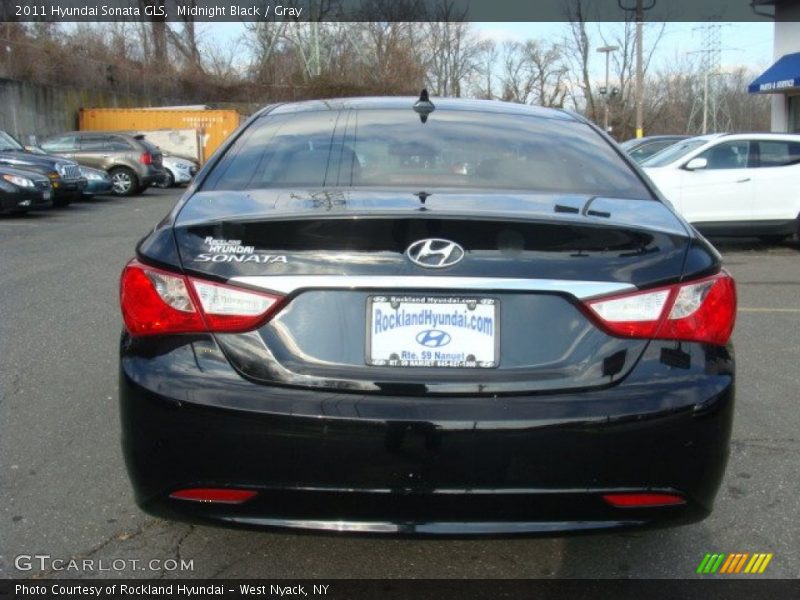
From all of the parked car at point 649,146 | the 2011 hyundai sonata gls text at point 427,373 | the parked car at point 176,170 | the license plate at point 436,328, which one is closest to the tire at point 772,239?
the parked car at point 649,146

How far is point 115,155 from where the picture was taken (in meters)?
22.3

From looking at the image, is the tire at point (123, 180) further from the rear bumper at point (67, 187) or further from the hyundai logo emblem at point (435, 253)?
the hyundai logo emblem at point (435, 253)

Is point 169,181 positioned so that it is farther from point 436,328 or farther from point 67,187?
point 436,328

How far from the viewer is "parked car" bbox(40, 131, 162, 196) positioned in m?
22.2

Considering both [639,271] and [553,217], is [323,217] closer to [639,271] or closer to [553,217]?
[553,217]

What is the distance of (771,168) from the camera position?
448 inches

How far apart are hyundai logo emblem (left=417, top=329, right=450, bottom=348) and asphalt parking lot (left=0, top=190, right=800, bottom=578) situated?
1.80 feet

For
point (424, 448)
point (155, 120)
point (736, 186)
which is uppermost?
point (155, 120)

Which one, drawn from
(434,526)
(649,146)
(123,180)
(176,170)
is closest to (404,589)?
(434,526)

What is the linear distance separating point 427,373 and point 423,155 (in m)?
1.14

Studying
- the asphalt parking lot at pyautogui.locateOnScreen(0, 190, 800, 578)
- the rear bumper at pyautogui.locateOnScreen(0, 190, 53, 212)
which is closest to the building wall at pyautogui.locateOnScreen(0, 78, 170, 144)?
the rear bumper at pyautogui.locateOnScreen(0, 190, 53, 212)

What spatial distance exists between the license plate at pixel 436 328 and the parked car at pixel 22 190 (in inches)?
544

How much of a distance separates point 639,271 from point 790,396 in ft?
9.59

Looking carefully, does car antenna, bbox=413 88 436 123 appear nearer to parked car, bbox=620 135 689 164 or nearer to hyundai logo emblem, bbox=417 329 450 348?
hyundai logo emblem, bbox=417 329 450 348
